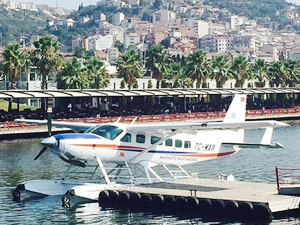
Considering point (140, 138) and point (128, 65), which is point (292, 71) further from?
point (140, 138)

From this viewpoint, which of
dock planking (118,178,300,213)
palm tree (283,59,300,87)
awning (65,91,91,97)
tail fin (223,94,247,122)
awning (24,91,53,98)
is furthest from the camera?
palm tree (283,59,300,87)

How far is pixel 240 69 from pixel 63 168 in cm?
6521

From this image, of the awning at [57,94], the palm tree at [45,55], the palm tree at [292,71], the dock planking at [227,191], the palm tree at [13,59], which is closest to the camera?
the dock planking at [227,191]

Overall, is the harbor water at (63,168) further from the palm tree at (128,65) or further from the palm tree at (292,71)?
the palm tree at (292,71)

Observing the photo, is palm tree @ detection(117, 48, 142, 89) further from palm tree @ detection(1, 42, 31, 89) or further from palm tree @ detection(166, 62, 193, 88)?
palm tree @ detection(1, 42, 31, 89)

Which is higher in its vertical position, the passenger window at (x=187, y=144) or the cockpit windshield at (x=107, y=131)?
the cockpit windshield at (x=107, y=131)

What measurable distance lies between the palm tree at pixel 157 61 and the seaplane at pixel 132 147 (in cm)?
6223

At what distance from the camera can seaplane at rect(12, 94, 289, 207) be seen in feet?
110

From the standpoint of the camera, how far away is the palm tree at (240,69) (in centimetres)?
10856

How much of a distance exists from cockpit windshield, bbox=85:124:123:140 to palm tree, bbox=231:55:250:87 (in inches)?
2937

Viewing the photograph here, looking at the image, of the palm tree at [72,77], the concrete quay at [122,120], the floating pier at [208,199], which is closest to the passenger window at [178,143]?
the floating pier at [208,199]

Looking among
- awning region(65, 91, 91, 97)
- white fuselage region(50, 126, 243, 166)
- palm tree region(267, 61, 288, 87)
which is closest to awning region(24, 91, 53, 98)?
awning region(65, 91, 91, 97)

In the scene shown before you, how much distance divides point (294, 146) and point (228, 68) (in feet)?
154

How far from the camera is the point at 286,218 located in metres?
30.3
